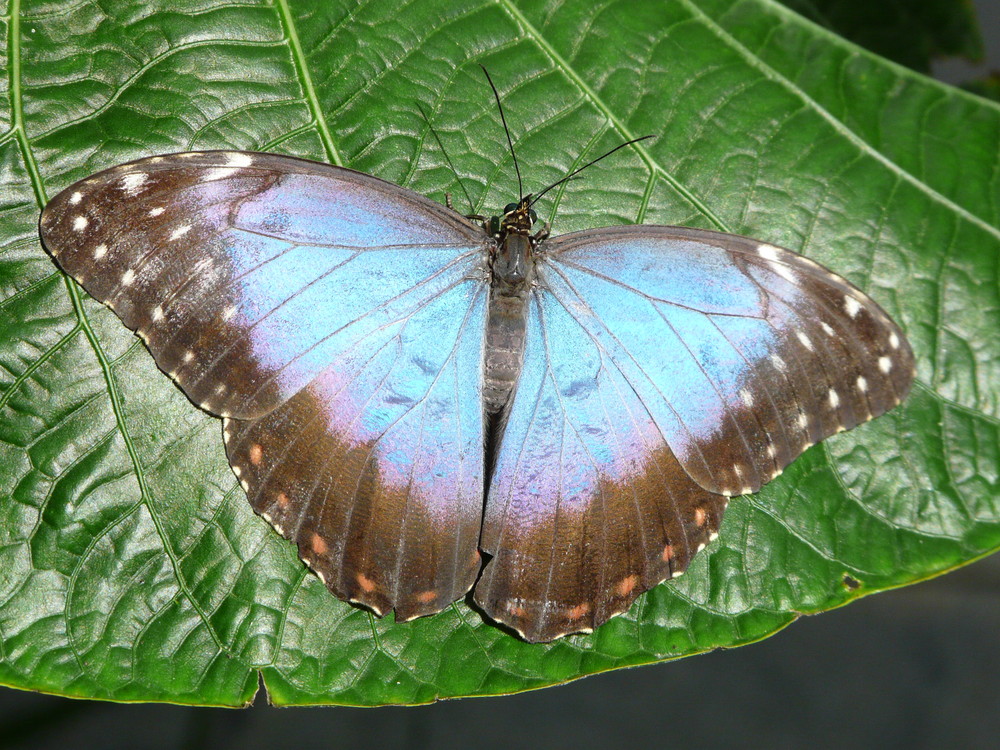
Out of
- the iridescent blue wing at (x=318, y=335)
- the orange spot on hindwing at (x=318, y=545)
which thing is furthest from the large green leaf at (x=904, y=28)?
the orange spot on hindwing at (x=318, y=545)

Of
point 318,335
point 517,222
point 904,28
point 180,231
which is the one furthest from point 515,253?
point 904,28

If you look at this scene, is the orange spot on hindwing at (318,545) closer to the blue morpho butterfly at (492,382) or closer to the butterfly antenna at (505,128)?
the blue morpho butterfly at (492,382)

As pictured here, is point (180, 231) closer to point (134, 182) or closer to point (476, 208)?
point (134, 182)

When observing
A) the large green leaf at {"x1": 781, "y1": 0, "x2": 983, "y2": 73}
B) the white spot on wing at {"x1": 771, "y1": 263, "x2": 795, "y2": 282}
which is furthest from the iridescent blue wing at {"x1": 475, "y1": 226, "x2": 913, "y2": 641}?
the large green leaf at {"x1": 781, "y1": 0, "x2": 983, "y2": 73}

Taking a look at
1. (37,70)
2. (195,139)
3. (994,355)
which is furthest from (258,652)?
(994,355)

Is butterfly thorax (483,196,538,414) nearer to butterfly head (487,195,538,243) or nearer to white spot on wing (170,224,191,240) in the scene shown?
butterfly head (487,195,538,243)

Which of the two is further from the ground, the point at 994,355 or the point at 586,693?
the point at 994,355

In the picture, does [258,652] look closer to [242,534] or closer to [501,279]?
[242,534]
